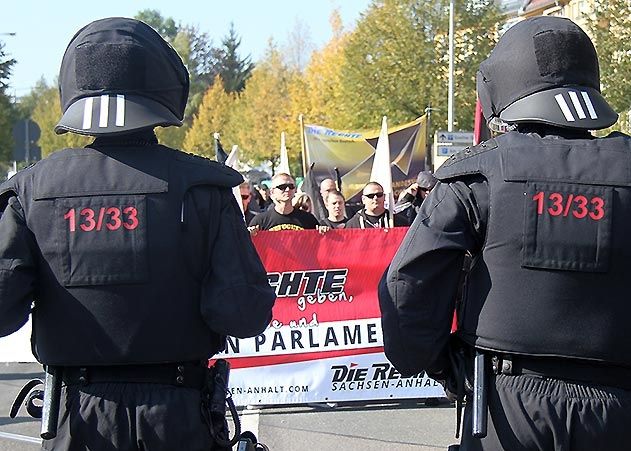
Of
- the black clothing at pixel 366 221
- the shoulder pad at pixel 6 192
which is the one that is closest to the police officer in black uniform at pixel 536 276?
the shoulder pad at pixel 6 192

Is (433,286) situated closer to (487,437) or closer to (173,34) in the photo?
(487,437)

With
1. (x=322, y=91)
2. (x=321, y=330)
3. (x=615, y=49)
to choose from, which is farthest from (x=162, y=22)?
(x=321, y=330)

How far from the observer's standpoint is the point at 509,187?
334 centimetres

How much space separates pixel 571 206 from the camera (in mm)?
3326

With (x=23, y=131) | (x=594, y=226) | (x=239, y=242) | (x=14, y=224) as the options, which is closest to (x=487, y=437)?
(x=594, y=226)

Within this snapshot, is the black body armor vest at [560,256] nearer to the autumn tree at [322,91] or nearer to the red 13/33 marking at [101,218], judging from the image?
the red 13/33 marking at [101,218]

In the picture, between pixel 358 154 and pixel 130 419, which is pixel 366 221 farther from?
pixel 358 154

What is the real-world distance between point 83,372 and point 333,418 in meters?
4.57

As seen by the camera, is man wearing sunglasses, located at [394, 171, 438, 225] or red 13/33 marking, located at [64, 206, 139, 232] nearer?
red 13/33 marking, located at [64, 206, 139, 232]

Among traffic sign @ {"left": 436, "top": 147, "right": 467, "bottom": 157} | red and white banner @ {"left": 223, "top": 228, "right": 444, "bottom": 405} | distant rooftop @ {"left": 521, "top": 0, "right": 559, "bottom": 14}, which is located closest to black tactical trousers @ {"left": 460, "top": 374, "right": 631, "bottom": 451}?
red and white banner @ {"left": 223, "top": 228, "right": 444, "bottom": 405}

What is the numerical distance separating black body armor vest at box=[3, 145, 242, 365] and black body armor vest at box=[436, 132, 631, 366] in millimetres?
1031

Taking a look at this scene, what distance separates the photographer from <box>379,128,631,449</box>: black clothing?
3.31 m

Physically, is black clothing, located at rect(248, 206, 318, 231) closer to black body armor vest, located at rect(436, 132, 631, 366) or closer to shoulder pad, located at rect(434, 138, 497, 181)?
shoulder pad, located at rect(434, 138, 497, 181)

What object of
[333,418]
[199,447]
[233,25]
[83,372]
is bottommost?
[333,418]
